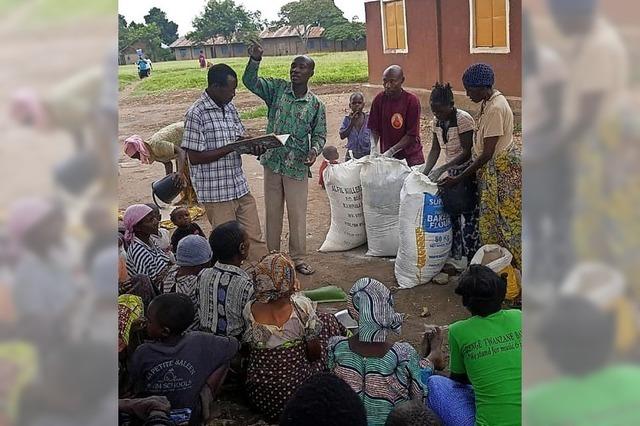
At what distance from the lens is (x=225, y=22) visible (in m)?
34.6

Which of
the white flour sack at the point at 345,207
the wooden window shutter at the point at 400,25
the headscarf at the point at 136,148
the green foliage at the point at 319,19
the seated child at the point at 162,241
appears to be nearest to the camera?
the seated child at the point at 162,241

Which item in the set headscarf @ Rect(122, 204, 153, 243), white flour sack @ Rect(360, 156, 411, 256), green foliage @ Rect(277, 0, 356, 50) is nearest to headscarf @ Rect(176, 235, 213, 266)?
headscarf @ Rect(122, 204, 153, 243)

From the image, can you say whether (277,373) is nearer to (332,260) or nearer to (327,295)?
(327,295)

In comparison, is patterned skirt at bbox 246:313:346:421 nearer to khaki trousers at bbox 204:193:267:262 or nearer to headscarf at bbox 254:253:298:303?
headscarf at bbox 254:253:298:303

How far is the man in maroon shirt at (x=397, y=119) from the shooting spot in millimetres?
5426

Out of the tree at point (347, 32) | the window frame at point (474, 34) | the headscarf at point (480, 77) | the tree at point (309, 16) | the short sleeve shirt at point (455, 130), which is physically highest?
the tree at point (309, 16)

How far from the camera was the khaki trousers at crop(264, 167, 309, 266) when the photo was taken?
5.09m

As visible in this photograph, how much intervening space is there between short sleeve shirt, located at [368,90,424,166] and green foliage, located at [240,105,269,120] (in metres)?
10.3

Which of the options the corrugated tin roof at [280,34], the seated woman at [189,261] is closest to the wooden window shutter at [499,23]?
the seated woman at [189,261]

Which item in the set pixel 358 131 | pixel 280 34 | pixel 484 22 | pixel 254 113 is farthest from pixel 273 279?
pixel 280 34

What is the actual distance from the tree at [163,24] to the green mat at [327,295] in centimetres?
3512

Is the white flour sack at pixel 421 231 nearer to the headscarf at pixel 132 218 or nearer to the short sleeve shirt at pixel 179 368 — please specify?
the headscarf at pixel 132 218

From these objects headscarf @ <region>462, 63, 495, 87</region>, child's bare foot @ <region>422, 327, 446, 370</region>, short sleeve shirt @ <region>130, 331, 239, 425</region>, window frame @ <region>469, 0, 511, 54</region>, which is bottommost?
child's bare foot @ <region>422, 327, 446, 370</region>

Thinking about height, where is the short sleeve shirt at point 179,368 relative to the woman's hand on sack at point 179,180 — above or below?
below
